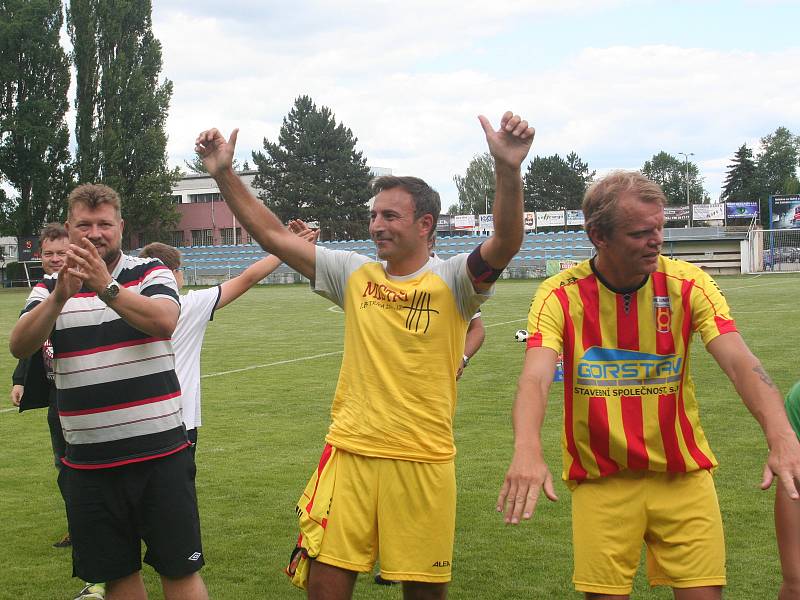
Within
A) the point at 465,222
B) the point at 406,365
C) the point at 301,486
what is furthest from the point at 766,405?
the point at 465,222

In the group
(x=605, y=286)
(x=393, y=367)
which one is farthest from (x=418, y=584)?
(x=605, y=286)

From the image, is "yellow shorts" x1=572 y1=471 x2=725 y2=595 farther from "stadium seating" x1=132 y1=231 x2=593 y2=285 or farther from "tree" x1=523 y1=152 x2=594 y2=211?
"tree" x1=523 y1=152 x2=594 y2=211

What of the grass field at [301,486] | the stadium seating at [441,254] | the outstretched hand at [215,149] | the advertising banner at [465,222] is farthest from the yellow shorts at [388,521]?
the advertising banner at [465,222]

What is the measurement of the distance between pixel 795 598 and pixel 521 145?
6.96 feet

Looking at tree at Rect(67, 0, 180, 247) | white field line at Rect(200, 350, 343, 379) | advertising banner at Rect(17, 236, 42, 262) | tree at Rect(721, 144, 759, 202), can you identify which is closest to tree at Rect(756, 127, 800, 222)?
tree at Rect(721, 144, 759, 202)

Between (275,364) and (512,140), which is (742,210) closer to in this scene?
(275,364)

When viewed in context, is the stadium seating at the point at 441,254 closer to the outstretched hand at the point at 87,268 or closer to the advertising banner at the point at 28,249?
the advertising banner at the point at 28,249

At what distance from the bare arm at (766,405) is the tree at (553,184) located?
111326 mm

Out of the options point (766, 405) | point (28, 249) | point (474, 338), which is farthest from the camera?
point (28, 249)

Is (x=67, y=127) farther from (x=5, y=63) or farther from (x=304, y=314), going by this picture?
(x=304, y=314)

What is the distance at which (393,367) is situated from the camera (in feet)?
A: 13.2

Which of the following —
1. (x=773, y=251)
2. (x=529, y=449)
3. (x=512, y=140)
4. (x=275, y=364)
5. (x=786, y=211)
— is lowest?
(x=773, y=251)

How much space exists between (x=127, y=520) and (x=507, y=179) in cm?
223

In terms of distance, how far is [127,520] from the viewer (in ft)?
13.7
